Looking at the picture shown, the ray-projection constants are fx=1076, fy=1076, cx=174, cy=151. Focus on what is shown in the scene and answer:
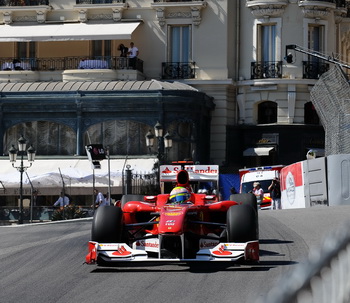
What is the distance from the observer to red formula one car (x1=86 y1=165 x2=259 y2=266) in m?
13.7

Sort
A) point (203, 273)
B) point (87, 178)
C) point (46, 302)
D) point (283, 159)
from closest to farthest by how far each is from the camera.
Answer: point (46, 302)
point (203, 273)
point (87, 178)
point (283, 159)

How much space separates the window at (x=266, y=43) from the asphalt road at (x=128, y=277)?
31.1 metres

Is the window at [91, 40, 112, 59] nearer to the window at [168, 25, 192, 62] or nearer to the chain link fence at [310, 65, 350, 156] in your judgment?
the window at [168, 25, 192, 62]

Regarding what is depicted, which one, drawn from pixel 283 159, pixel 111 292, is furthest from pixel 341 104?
pixel 111 292

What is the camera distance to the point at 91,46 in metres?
51.3

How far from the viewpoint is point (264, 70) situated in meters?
50.5

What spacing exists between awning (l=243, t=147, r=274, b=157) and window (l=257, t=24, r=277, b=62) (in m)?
4.20

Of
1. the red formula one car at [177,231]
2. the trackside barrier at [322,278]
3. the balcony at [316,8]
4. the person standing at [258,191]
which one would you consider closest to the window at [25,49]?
the balcony at [316,8]

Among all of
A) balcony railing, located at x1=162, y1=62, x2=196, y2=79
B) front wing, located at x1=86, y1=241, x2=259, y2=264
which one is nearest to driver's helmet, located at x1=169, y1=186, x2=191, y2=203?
front wing, located at x1=86, y1=241, x2=259, y2=264

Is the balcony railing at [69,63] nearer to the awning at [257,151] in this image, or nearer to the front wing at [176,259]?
the awning at [257,151]

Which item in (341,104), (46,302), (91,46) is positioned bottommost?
(46,302)

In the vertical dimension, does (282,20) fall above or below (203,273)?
above

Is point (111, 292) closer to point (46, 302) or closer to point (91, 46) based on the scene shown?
point (46, 302)

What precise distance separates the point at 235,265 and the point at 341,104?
1780 centimetres
